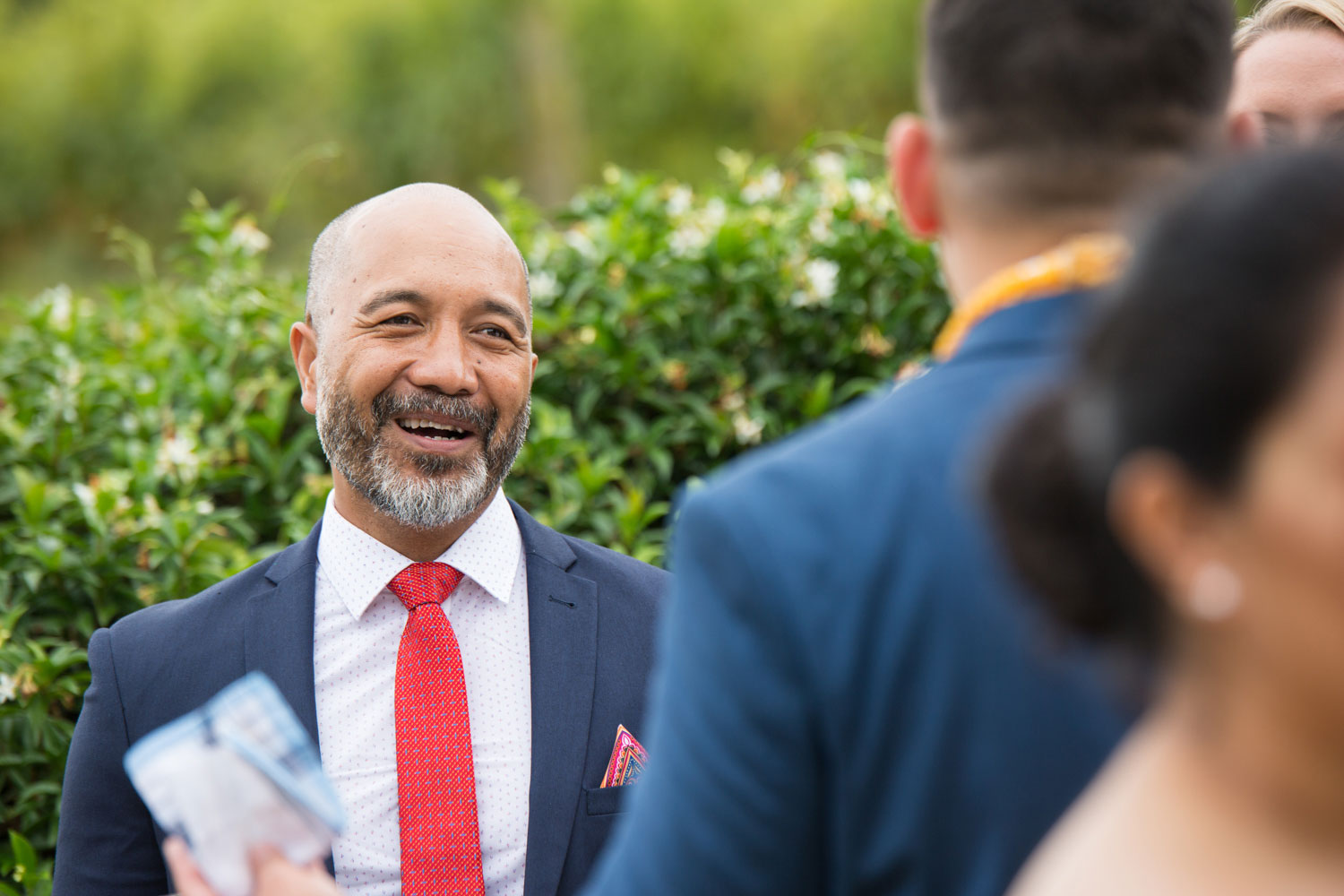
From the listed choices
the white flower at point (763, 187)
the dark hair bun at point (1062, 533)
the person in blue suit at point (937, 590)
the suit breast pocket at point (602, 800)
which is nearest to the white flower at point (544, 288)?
the white flower at point (763, 187)

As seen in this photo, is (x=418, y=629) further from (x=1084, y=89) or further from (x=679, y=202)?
(x=679, y=202)

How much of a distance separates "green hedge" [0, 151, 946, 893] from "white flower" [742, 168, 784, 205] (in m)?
0.01

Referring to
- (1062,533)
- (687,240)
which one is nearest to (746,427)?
(687,240)

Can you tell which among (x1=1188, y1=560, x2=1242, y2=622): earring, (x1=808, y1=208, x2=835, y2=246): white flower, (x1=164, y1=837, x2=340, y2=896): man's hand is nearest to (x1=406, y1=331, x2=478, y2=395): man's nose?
(x1=164, y1=837, x2=340, y2=896): man's hand

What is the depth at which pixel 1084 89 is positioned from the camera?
1.13 m

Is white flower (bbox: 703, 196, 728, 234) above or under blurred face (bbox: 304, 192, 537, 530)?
above

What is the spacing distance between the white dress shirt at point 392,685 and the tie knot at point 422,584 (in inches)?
0.7

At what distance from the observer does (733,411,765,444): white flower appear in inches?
142

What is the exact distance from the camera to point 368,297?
2570 millimetres

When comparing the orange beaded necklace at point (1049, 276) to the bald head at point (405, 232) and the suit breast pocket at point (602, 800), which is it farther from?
the bald head at point (405, 232)

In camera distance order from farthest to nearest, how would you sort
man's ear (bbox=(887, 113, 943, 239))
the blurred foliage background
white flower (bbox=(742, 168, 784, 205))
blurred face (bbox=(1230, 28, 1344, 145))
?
1. the blurred foliage background
2. white flower (bbox=(742, 168, 784, 205))
3. blurred face (bbox=(1230, 28, 1344, 145))
4. man's ear (bbox=(887, 113, 943, 239))

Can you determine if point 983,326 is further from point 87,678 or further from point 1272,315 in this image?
point 87,678

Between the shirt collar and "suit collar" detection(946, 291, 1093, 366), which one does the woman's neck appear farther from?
the shirt collar

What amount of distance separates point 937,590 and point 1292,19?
2467 mm
